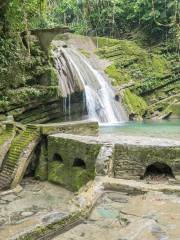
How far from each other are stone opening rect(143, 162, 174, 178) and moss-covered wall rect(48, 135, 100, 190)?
1.40 m

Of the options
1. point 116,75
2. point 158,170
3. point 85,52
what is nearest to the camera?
point 158,170

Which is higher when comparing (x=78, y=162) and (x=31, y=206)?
(x=78, y=162)

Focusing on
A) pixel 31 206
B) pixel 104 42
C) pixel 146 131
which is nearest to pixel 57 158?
pixel 31 206

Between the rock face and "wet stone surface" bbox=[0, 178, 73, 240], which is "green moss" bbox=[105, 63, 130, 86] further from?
"wet stone surface" bbox=[0, 178, 73, 240]

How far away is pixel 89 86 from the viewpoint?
19609 millimetres

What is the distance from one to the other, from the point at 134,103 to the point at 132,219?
14.4 m

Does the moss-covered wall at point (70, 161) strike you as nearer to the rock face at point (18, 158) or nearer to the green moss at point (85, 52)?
the rock face at point (18, 158)

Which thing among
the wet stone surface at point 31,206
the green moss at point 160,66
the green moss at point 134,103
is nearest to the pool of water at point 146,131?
the wet stone surface at point 31,206

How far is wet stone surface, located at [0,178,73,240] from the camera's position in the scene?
7.89 m

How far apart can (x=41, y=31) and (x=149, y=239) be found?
1220cm

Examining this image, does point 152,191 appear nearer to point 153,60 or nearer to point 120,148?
point 120,148

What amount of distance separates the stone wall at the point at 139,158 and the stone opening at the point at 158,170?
25 cm

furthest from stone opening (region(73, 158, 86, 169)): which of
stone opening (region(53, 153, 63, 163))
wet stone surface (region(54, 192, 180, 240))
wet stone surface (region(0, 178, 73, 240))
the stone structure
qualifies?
the stone structure

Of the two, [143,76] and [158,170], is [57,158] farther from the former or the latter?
[143,76]
